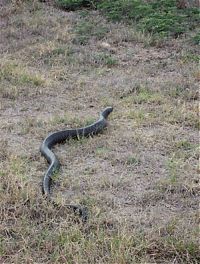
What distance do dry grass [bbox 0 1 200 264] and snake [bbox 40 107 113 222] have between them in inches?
3.4

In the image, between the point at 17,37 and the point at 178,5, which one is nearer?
the point at 17,37

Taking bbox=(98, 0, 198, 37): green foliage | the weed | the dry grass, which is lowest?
the dry grass

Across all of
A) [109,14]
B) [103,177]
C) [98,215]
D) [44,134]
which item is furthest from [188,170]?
[109,14]

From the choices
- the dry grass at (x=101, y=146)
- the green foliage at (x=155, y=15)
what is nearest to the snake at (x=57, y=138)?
the dry grass at (x=101, y=146)

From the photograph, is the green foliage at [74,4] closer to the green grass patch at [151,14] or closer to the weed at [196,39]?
the green grass patch at [151,14]

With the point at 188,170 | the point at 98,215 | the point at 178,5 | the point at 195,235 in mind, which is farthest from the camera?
the point at 178,5

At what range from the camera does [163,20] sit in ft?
34.2

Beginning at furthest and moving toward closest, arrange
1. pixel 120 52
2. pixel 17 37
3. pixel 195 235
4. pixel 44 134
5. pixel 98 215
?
pixel 17 37
pixel 120 52
pixel 44 134
pixel 98 215
pixel 195 235

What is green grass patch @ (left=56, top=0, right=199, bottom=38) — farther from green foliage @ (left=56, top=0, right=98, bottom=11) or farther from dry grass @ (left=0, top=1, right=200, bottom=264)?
dry grass @ (left=0, top=1, right=200, bottom=264)

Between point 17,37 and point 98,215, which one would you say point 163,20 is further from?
point 98,215

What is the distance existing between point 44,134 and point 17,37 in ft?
14.7

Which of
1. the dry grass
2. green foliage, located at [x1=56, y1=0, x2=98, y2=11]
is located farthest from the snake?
green foliage, located at [x1=56, y1=0, x2=98, y2=11]

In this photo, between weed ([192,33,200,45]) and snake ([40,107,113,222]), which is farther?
weed ([192,33,200,45])

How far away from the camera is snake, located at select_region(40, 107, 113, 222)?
4.92m
